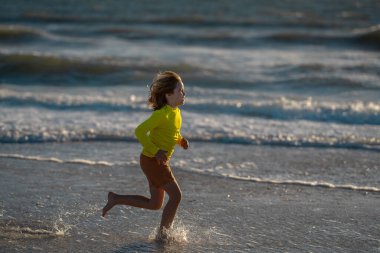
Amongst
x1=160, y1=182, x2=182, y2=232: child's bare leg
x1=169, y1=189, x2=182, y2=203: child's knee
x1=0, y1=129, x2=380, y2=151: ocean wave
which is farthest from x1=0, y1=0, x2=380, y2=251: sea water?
x1=169, y1=189, x2=182, y2=203: child's knee

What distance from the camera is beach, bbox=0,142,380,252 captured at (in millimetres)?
4477

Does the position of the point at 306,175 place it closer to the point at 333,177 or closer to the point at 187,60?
the point at 333,177

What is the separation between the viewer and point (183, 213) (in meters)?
Result: 5.14

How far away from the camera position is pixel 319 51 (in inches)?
659

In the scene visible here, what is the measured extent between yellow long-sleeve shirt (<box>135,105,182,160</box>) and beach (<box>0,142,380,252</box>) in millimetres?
556

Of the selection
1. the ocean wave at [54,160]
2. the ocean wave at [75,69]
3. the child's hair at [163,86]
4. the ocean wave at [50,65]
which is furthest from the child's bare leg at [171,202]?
the ocean wave at [50,65]

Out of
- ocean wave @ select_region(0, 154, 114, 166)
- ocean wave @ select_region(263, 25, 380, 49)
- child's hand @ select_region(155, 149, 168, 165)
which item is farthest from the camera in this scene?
ocean wave @ select_region(263, 25, 380, 49)

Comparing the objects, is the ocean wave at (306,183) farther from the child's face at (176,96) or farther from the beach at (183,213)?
the child's face at (176,96)

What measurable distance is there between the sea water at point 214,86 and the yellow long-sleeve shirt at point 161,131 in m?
0.61

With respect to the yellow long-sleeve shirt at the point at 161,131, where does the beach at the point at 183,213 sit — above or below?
below

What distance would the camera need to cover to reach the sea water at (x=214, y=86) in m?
6.84

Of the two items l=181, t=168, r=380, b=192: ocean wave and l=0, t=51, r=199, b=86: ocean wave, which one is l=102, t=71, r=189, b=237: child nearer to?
l=181, t=168, r=380, b=192: ocean wave

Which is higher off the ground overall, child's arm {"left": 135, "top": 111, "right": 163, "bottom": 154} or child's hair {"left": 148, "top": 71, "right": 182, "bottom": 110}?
child's hair {"left": 148, "top": 71, "right": 182, "bottom": 110}

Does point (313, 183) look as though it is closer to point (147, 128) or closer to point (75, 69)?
point (147, 128)
